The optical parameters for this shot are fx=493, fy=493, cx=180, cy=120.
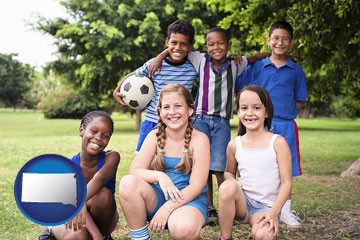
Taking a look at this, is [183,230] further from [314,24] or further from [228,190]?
[314,24]

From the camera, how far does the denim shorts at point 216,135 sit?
4.50 meters

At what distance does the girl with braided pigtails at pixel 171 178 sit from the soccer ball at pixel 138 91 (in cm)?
122

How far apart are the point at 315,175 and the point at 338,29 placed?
255 cm

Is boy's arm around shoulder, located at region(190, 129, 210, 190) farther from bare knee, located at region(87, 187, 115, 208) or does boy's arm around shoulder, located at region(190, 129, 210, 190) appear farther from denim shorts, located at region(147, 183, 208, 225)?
bare knee, located at region(87, 187, 115, 208)

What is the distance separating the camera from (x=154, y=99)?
4.63 metres

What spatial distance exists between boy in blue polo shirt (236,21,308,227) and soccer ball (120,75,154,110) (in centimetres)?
86

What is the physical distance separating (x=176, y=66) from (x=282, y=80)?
1037 mm

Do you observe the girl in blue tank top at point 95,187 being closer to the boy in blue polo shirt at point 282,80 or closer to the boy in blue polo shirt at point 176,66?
the boy in blue polo shirt at point 176,66

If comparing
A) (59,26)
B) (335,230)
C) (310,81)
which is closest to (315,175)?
(335,230)

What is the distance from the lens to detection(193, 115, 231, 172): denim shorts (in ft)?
14.8

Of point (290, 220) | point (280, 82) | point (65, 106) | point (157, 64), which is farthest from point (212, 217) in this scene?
point (65, 106)

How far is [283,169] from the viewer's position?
11.0 feet

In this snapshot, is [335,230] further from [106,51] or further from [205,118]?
[106,51]

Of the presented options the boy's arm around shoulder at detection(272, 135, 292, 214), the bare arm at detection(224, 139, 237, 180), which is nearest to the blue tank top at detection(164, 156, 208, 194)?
the bare arm at detection(224, 139, 237, 180)
